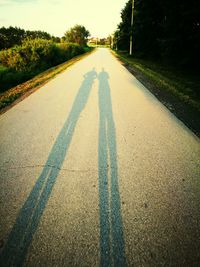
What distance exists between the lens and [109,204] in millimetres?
2932

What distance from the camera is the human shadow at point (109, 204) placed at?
88.9 inches

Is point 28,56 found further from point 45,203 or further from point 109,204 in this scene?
point 109,204

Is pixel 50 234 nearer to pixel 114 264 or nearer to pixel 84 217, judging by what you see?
pixel 84 217

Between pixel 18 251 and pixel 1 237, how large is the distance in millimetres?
327

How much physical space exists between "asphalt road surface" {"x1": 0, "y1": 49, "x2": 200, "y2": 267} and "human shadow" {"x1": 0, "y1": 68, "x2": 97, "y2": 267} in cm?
1

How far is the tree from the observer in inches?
2940

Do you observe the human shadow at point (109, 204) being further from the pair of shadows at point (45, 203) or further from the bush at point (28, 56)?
the bush at point (28, 56)

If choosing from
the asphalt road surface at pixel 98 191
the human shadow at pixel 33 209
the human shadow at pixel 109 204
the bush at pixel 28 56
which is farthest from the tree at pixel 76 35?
the human shadow at pixel 33 209

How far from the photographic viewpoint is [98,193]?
3.13 meters

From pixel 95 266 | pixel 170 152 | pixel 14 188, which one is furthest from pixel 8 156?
pixel 170 152

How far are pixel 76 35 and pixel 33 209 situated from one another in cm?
8310

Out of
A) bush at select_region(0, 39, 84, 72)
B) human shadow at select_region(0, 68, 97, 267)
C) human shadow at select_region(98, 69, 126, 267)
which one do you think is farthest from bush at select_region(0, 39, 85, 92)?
human shadow at select_region(98, 69, 126, 267)

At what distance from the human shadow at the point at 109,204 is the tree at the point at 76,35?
7753 cm

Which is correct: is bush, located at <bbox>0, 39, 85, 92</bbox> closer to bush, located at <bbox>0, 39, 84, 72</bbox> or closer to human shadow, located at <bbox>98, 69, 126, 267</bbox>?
bush, located at <bbox>0, 39, 84, 72</bbox>
